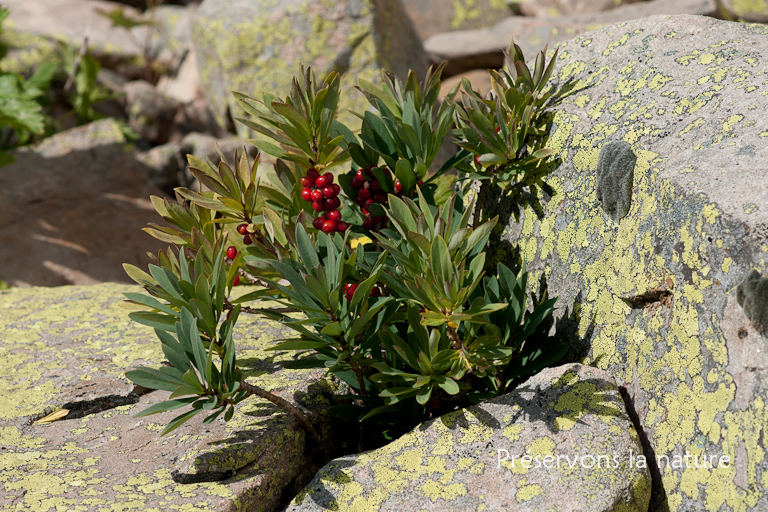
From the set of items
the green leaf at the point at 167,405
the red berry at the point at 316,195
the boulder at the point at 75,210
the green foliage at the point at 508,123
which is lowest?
the boulder at the point at 75,210

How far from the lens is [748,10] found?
23.3 ft

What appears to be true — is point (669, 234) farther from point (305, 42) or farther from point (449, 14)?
point (449, 14)

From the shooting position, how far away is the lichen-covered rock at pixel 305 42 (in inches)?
217

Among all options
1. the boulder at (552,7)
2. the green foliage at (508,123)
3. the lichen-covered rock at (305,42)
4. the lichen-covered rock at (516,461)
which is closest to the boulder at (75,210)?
the lichen-covered rock at (305,42)

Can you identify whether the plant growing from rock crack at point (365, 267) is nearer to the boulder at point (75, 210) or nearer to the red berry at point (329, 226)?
the red berry at point (329, 226)

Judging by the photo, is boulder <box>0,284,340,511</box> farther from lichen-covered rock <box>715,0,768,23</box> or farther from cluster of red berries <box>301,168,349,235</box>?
lichen-covered rock <box>715,0,768,23</box>

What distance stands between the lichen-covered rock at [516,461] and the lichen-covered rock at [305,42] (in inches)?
145

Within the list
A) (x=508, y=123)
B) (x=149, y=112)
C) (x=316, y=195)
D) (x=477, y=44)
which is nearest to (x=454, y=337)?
(x=316, y=195)

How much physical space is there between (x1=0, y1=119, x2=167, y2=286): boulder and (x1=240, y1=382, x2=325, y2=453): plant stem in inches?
151

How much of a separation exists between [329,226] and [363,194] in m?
0.21

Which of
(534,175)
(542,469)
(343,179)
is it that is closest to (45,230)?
(343,179)

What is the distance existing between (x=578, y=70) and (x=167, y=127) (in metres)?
6.06

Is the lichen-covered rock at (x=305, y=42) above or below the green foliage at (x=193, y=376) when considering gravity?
above

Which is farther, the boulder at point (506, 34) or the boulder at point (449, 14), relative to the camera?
the boulder at point (449, 14)
